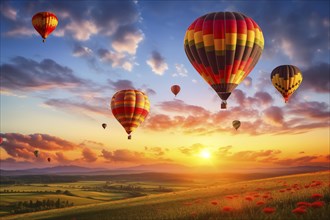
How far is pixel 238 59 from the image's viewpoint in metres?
37.2

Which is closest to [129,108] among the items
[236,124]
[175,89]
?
[175,89]

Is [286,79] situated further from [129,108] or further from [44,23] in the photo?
[44,23]

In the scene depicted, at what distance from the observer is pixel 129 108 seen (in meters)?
53.8

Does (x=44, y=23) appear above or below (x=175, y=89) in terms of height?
above

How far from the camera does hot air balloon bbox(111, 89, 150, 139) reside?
177 ft

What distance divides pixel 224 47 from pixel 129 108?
21152 millimetres

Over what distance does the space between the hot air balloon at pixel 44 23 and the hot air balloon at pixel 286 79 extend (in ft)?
114

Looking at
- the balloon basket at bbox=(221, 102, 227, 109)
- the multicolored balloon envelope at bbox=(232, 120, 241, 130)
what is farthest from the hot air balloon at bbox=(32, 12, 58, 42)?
the multicolored balloon envelope at bbox=(232, 120, 241, 130)

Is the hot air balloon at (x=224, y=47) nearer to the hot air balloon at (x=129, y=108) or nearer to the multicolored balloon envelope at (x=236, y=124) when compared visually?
the hot air balloon at (x=129, y=108)

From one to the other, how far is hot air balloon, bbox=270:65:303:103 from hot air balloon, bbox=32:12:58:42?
1369 inches

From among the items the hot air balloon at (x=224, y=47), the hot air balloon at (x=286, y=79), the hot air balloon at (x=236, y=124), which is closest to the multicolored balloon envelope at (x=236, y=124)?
the hot air balloon at (x=236, y=124)

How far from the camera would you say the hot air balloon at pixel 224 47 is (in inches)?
1447

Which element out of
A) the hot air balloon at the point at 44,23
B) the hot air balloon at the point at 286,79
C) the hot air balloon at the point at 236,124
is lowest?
the hot air balloon at the point at 236,124

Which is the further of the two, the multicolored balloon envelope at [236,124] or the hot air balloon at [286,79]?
the multicolored balloon envelope at [236,124]
